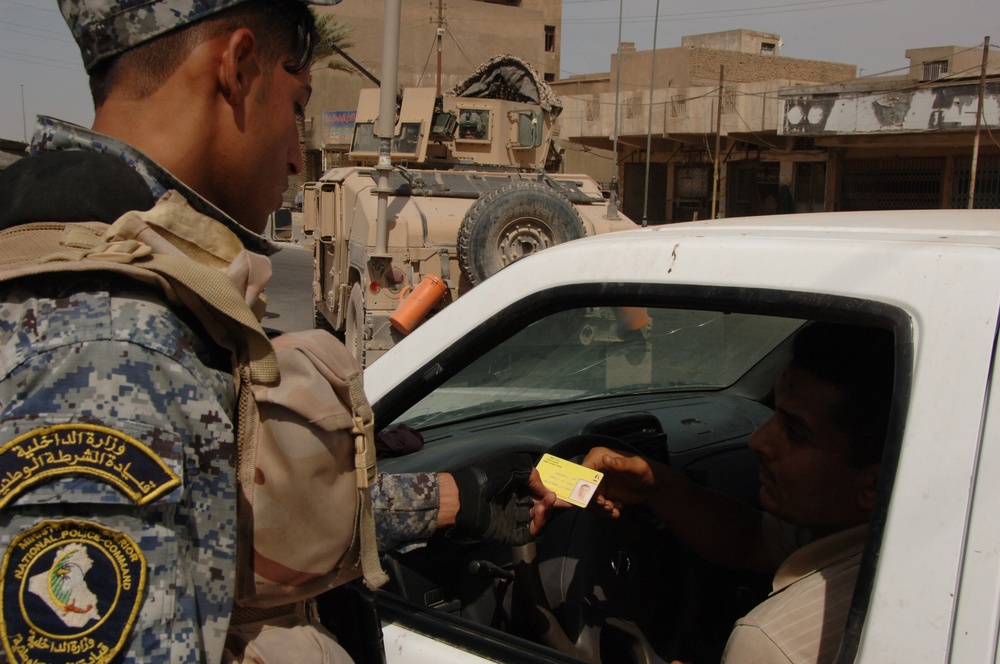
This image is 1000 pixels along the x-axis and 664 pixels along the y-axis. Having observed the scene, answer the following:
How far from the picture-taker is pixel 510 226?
8.20 meters

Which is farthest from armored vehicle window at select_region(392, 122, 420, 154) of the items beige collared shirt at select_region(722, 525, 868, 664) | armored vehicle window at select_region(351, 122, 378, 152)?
beige collared shirt at select_region(722, 525, 868, 664)

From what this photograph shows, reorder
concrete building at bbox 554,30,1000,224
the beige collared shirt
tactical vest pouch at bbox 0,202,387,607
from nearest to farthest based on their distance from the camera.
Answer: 1. tactical vest pouch at bbox 0,202,387,607
2. the beige collared shirt
3. concrete building at bbox 554,30,1000,224

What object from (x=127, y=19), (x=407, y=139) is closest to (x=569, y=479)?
(x=127, y=19)

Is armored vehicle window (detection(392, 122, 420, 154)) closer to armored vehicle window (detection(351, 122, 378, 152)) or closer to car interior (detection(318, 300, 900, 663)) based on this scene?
armored vehicle window (detection(351, 122, 378, 152))

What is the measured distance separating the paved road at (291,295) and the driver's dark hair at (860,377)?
8.60 m

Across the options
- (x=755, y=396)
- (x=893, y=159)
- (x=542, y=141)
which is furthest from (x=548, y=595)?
(x=893, y=159)

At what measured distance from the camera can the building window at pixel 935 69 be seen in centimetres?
2289

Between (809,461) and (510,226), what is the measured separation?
6625 mm

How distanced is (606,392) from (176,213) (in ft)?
6.35

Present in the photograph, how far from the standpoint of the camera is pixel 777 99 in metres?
22.5

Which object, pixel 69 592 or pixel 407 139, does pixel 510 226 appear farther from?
pixel 69 592

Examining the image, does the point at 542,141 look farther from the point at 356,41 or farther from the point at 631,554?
the point at 356,41

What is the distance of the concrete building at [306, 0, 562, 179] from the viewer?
38406mm

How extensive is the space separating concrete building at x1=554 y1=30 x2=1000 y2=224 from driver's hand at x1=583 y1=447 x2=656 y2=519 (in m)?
18.1
